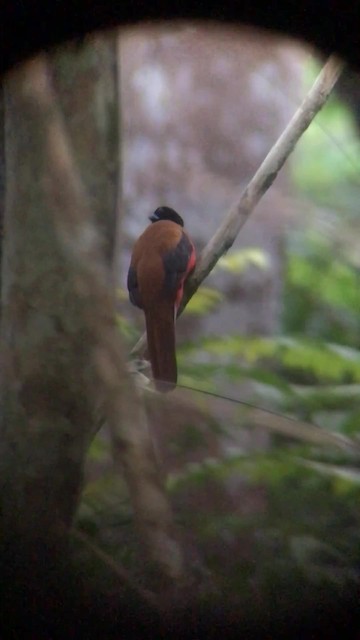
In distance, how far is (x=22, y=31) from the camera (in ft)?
2.43

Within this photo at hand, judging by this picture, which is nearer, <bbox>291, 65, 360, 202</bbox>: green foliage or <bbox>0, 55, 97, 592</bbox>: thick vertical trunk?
<bbox>0, 55, 97, 592</bbox>: thick vertical trunk

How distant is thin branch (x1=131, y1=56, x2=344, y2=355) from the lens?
0.80 meters

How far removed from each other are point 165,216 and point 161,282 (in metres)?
0.08

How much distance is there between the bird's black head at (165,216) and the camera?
81 centimetres

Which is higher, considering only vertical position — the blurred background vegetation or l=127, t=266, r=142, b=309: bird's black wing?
l=127, t=266, r=142, b=309: bird's black wing

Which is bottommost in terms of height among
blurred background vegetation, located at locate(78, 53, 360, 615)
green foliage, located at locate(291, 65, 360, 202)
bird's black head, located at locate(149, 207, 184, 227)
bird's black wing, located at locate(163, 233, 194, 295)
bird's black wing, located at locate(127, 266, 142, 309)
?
blurred background vegetation, located at locate(78, 53, 360, 615)

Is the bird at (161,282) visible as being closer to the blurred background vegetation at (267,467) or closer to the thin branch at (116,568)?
the blurred background vegetation at (267,467)

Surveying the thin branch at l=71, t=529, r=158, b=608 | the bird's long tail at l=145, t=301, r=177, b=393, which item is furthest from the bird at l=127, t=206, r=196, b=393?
the thin branch at l=71, t=529, r=158, b=608

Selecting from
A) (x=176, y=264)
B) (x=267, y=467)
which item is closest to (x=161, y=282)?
(x=176, y=264)

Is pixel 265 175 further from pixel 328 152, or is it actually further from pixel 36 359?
pixel 36 359

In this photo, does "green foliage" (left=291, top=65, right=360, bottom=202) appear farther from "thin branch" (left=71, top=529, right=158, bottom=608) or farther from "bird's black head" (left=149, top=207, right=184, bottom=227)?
"thin branch" (left=71, top=529, right=158, bottom=608)

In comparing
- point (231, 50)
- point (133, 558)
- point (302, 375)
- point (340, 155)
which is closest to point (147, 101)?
point (231, 50)

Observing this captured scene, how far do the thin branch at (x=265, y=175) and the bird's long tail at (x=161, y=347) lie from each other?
19 millimetres

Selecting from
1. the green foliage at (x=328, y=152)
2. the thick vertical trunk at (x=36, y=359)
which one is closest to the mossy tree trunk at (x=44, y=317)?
the thick vertical trunk at (x=36, y=359)
